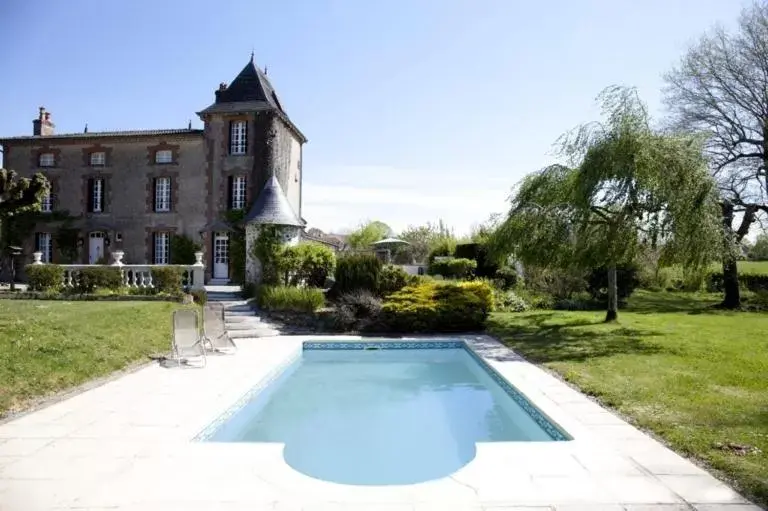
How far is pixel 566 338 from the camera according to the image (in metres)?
11.9

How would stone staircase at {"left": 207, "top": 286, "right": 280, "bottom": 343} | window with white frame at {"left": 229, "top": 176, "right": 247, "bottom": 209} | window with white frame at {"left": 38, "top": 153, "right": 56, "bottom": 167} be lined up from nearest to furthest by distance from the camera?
stone staircase at {"left": 207, "top": 286, "right": 280, "bottom": 343} → window with white frame at {"left": 229, "top": 176, "right": 247, "bottom": 209} → window with white frame at {"left": 38, "top": 153, "right": 56, "bottom": 167}

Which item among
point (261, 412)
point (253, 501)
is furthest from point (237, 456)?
point (261, 412)

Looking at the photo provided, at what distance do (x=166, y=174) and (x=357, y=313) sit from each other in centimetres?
1454

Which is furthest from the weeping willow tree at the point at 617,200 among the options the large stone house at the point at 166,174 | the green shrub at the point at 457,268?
the large stone house at the point at 166,174

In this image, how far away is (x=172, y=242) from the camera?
23.5 metres

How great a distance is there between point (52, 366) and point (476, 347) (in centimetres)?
827

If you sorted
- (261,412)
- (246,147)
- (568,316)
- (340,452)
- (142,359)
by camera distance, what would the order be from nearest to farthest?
(340,452)
(261,412)
(142,359)
(568,316)
(246,147)

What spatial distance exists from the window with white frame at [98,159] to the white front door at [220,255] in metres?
7.33

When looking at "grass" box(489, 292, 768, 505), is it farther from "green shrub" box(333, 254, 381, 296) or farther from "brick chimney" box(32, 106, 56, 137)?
"brick chimney" box(32, 106, 56, 137)

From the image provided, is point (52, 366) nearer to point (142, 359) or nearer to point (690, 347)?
point (142, 359)

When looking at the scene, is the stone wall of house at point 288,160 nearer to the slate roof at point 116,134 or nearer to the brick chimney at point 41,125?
the slate roof at point 116,134

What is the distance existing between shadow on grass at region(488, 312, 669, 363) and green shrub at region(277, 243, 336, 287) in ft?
19.3

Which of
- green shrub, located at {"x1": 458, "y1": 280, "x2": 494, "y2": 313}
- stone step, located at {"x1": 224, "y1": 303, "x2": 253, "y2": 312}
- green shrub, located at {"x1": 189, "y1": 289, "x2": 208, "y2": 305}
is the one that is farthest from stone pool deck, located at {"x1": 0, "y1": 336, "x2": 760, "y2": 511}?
green shrub, located at {"x1": 189, "y1": 289, "x2": 208, "y2": 305}

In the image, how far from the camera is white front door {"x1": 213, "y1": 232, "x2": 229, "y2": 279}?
73.3ft
